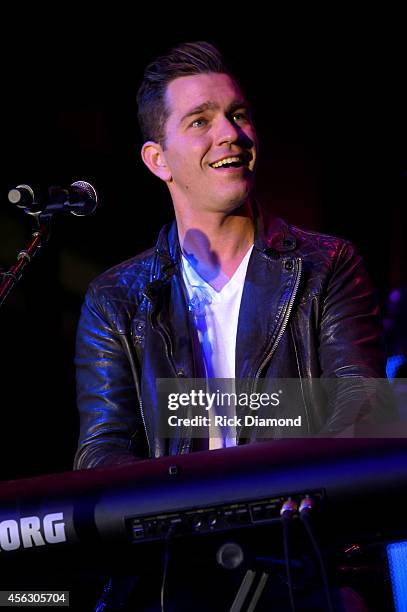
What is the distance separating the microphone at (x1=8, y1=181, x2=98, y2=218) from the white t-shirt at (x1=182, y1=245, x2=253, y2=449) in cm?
67

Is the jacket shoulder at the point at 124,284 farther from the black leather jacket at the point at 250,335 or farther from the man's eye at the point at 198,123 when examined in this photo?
the man's eye at the point at 198,123

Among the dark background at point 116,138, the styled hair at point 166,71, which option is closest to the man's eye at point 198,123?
the styled hair at point 166,71

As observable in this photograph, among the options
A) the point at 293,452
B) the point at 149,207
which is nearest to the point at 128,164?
the point at 149,207

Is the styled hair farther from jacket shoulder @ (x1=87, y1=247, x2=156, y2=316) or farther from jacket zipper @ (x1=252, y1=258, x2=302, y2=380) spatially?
jacket zipper @ (x1=252, y1=258, x2=302, y2=380)

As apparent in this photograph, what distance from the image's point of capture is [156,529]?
146 centimetres

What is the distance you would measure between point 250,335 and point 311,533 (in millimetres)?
1349

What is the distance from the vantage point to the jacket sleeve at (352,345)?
7.73ft

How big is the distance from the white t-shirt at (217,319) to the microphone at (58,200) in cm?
67

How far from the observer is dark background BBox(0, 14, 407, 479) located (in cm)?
439

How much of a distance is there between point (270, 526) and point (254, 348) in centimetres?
128

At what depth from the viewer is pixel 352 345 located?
2.56m

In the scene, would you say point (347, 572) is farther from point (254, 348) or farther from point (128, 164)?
point (128, 164)

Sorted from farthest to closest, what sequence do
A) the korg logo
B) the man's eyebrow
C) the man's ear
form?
the man's ear
the man's eyebrow
the korg logo

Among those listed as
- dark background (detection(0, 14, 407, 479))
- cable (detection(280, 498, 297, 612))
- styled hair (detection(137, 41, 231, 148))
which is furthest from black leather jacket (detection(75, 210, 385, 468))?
dark background (detection(0, 14, 407, 479))
